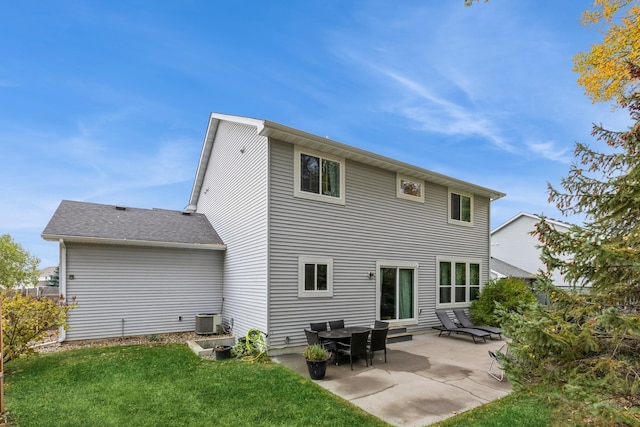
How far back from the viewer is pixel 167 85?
523 inches

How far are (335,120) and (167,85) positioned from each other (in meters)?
9.07

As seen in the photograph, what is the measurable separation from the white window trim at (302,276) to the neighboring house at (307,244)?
3 cm

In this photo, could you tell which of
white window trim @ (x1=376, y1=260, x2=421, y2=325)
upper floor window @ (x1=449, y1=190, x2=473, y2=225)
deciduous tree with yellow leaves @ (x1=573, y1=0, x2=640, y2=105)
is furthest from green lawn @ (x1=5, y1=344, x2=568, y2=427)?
deciduous tree with yellow leaves @ (x1=573, y1=0, x2=640, y2=105)

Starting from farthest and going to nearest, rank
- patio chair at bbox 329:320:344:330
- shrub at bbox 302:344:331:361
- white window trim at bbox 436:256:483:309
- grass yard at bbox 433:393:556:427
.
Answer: white window trim at bbox 436:256:483:309, patio chair at bbox 329:320:344:330, shrub at bbox 302:344:331:361, grass yard at bbox 433:393:556:427

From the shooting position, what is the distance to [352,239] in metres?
10.4

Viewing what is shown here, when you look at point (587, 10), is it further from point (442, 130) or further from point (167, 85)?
point (167, 85)

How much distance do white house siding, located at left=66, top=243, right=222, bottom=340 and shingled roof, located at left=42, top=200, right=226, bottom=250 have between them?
1.42 ft

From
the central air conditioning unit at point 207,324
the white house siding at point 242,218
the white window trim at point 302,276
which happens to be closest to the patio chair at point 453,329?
the white window trim at point 302,276

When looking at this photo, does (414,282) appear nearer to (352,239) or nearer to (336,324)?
(352,239)

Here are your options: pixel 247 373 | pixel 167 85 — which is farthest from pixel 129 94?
pixel 247 373

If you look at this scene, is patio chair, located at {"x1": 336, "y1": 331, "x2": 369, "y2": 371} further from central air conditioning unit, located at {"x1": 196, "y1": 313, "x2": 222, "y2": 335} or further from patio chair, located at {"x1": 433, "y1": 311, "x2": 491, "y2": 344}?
central air conditioning unit, located at {"x1": 196, "y1": 313, "x2": 222, "y2": 335}

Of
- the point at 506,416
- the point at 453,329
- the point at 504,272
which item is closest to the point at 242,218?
the point at 453,329

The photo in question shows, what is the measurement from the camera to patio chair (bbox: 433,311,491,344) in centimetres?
1045

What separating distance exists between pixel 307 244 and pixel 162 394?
4851 millimetres
